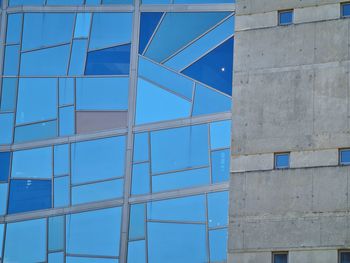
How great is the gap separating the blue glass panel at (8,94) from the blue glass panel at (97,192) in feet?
12.3

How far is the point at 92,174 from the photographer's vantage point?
115 feet

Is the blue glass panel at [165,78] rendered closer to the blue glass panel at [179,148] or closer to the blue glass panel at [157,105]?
the blue glass panel at [157,105]

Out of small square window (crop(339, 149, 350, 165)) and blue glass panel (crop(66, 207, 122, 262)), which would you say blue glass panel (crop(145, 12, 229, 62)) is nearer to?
blue glass panel (crop(66, 207, 122, 262))

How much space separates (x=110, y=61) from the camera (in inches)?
1417

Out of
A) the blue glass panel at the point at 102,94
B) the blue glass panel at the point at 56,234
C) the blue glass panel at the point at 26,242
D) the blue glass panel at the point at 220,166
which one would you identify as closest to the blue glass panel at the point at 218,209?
the blue glass panel at the point at 220,166

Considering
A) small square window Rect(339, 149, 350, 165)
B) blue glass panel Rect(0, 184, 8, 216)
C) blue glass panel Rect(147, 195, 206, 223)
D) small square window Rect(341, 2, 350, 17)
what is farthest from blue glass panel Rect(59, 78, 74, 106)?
small square window Rect(339, 149, 350, 165)

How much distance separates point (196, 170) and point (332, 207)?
5.74 meters

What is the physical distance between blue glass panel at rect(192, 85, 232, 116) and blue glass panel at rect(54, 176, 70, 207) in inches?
180

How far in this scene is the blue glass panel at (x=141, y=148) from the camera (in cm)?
3462

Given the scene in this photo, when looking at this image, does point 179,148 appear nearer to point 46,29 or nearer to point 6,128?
point 6,128

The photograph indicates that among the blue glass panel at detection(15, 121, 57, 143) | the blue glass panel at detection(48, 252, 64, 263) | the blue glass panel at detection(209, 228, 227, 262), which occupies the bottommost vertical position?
the blue glass panel at detection(48, 252, 64, 263)

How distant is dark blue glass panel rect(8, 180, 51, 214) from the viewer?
35.4 m

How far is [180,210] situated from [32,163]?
538 centimetres

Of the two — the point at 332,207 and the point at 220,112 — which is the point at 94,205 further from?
the point at 332,207
